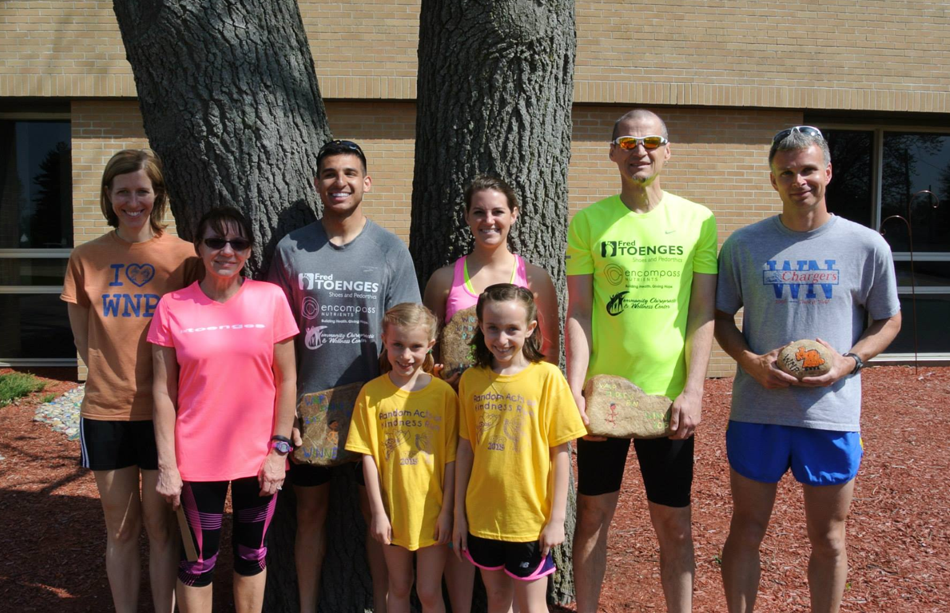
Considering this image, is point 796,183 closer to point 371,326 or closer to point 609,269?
point 609,269

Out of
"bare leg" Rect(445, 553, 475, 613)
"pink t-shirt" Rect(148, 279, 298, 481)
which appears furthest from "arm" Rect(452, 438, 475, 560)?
"pink t-shirt" Rect(148, 279, 298, 481)

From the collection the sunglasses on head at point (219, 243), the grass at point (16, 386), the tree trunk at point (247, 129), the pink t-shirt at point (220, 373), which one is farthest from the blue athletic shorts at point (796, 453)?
the grass at point (16, 386)

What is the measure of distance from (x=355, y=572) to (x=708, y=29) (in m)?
7.75

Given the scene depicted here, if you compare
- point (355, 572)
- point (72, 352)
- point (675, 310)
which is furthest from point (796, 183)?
point (72, 352)

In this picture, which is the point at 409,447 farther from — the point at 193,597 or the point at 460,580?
the point at 193,597

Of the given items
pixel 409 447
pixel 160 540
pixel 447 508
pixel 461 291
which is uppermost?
pixel 461 291

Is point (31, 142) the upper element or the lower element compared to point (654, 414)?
upper

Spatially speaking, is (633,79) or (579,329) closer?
(579,329)

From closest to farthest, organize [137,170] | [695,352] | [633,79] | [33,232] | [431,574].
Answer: [431,574] → [695,352] → [137,170] → [633,79] → [33,232]

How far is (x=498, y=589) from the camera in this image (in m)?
2.65

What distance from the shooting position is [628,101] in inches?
338

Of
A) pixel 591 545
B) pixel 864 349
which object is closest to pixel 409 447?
pixel 591 545

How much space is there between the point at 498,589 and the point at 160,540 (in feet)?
4.60

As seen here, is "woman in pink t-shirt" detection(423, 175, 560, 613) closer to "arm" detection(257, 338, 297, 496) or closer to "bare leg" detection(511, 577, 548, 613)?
"bare leg" detection(511, 577, 548, 613)
